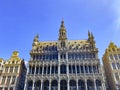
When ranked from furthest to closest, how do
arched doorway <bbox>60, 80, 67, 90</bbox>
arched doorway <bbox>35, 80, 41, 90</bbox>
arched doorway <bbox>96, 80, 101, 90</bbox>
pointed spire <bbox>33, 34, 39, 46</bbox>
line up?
1. pointed spire <bbox>33, 34, 39, 46</bbox>
2. arched doorway <bbox>35, 80, 41, 90</bbox>
3. arched doorway <bbox>60, 80, 67, 90</bbox>
4. arched doorway <bbox>96, 80, 101, 90</bbox>

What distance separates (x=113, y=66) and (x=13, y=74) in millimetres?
35727

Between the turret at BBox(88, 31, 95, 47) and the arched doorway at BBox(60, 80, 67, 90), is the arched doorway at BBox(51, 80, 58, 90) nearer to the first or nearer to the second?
the arched doorway at BBox(60, 80, 67, 90)

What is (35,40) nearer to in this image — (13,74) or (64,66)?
(13,74)

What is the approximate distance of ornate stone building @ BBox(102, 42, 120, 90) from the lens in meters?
56.3

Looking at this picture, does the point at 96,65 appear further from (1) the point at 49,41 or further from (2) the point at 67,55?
(1) the point at 49,41

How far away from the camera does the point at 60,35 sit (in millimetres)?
68938

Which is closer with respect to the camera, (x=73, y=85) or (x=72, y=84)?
(x=73, y=85)

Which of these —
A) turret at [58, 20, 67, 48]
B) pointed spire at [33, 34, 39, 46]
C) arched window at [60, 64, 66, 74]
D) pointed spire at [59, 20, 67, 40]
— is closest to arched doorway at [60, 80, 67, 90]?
arched window at [60, 64, 66, 74]

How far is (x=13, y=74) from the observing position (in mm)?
59844

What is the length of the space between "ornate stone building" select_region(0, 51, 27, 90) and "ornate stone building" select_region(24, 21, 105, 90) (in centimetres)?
440

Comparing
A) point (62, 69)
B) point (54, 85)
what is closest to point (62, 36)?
point (62, 69)

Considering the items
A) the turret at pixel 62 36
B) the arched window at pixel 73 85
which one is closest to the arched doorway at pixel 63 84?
the arched window at pixel 73 85

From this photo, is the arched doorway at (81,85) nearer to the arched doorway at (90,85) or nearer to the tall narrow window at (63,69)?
the arched doorway at (90,85)

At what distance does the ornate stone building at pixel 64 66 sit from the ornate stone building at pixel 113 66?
14.2 feet
